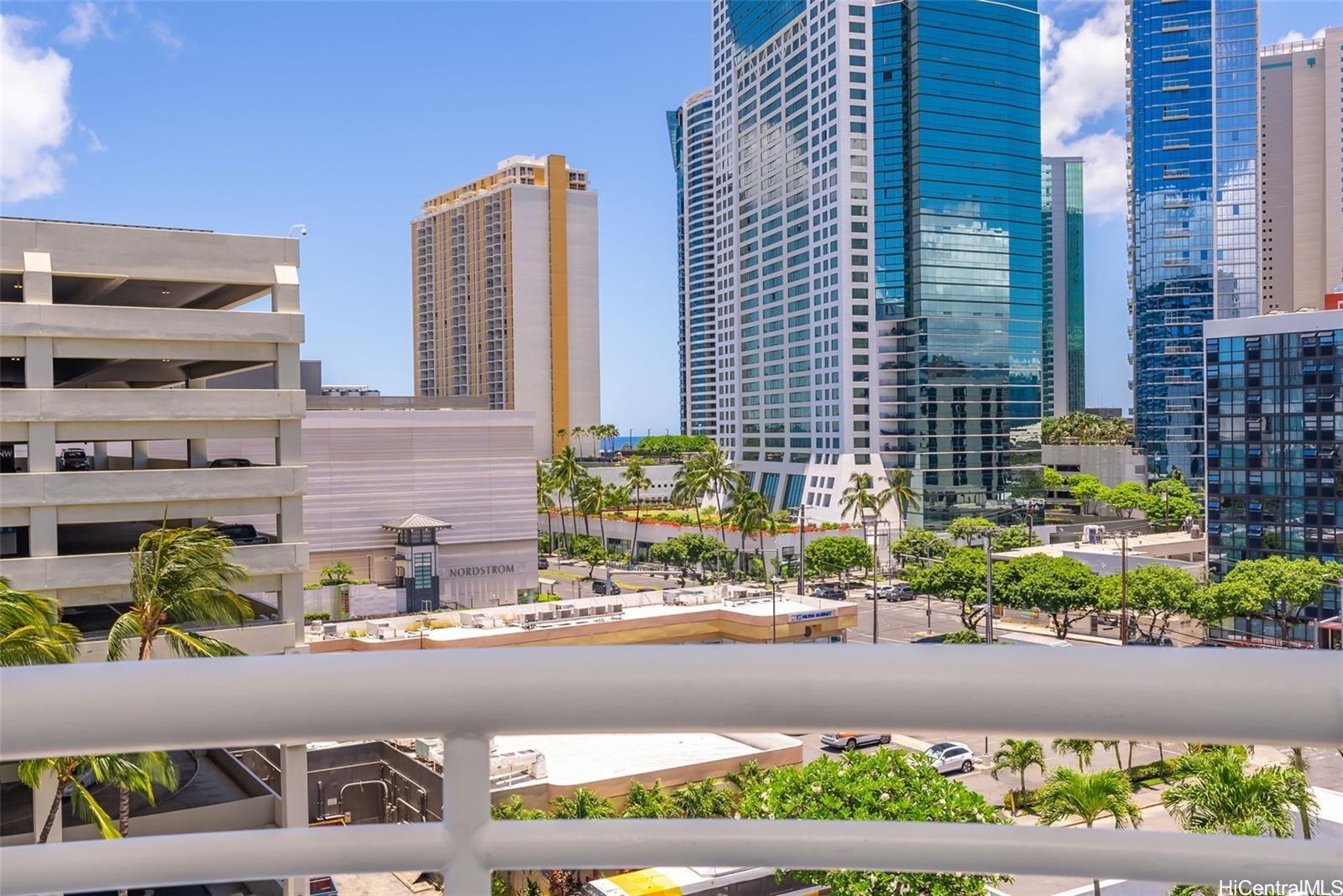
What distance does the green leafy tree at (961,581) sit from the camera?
26609 millimetres

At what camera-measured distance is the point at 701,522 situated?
39.7 meters

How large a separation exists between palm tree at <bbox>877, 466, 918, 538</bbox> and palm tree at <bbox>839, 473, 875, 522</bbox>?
677 millimetres

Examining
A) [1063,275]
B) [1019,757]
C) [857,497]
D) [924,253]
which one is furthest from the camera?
[1063,275]

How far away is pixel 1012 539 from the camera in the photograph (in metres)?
38.7

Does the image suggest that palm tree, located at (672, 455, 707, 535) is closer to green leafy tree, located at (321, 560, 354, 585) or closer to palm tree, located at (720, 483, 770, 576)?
palm tree, located at (720, 483, 770, 576)

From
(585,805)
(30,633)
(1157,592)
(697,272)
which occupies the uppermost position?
(697,272)

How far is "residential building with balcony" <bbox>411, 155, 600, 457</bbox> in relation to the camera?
64188 millimetres

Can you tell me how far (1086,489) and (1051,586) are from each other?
3190 cm

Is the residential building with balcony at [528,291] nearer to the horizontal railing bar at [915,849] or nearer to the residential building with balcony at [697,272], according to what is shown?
Result: the residential building with balcony at [697,272]

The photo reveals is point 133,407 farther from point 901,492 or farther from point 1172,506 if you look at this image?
point 1172,506

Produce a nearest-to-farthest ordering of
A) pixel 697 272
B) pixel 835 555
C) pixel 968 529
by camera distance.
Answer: pixel 835 555 < pixel 968 529 < pixel 697 272

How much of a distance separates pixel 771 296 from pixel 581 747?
39875 mm

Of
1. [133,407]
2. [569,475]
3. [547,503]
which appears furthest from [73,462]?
[547,503]

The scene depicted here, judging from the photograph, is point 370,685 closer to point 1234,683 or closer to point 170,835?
point 170,835
